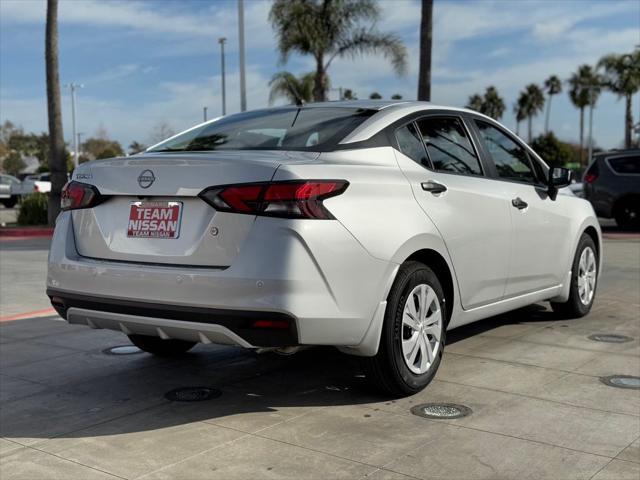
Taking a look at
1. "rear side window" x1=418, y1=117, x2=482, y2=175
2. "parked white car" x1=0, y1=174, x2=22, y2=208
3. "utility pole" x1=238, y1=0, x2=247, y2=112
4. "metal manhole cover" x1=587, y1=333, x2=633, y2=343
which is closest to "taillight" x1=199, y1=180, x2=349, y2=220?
"rear side window" x1=418, y1=117, x2=482, y2=175

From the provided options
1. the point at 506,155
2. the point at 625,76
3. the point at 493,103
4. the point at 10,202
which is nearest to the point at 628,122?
the point at 625,76

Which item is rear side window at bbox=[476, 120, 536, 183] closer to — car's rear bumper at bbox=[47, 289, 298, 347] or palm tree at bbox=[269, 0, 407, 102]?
car's rear bumper at bbox=[47, 289, 298, 347]

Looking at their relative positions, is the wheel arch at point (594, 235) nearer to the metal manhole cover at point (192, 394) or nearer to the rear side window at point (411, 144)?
the rear side window at point (411, 144)

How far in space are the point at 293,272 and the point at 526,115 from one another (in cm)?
9385

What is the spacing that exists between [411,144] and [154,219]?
5.29 ft

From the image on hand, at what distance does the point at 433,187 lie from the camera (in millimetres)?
4523

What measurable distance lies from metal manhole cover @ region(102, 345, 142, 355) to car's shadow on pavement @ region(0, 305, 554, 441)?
0.35ft

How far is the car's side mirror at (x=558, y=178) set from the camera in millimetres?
5953

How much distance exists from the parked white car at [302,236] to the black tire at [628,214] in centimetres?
1340

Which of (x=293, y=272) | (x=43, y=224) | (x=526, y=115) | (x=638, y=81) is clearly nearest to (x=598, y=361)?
(x=293, y=272)

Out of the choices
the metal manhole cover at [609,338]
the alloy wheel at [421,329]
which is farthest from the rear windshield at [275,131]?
the metal manhole cover at [609,338]

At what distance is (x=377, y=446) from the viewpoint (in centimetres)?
358

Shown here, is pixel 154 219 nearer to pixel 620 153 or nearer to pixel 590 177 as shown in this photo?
pixel 590 177

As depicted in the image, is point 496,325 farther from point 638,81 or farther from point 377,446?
point 638,81
